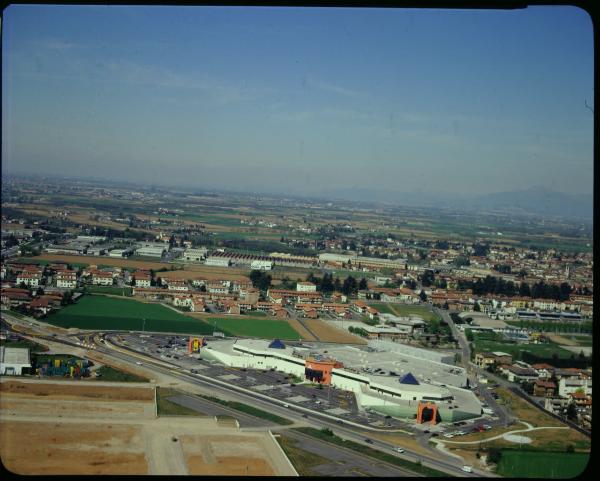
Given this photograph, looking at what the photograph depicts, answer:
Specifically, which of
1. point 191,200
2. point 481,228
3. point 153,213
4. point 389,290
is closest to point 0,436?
point 389,290

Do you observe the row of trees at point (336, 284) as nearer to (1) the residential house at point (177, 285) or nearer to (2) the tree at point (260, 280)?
(2) the tree at point (260, 280)

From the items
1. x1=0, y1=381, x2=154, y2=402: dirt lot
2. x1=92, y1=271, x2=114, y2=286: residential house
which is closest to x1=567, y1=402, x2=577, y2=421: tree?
x1=0, y1=381, x2=154, y2=402: dirt lot

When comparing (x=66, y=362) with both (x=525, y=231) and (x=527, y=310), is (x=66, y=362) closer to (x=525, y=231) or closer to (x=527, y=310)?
(x=527, y=310)

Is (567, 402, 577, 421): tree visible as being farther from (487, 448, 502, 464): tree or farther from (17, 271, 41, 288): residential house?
(17, 271, 41, 288): residential house

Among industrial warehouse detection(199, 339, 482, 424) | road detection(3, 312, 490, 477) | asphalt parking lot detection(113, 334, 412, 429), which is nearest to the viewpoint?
road detection(3, 312, 490, 477)

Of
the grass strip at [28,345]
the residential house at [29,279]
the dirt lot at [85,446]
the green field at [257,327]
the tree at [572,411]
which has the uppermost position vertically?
the dirt lot at [85,446]

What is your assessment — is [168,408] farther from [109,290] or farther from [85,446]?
[109,290]

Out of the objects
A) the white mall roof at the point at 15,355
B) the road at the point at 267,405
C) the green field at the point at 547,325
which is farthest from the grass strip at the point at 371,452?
the green field at the point at 547,325
